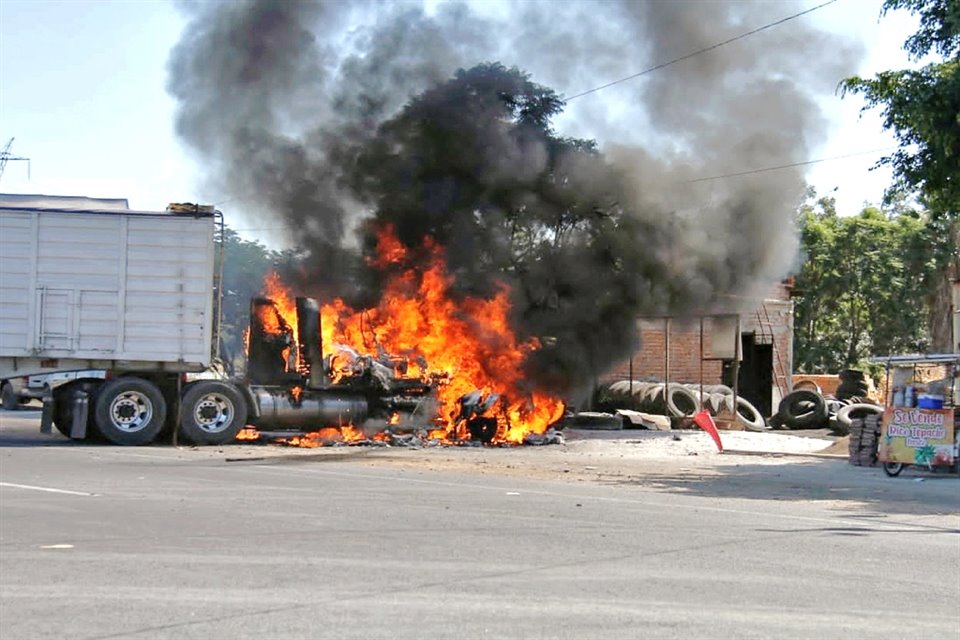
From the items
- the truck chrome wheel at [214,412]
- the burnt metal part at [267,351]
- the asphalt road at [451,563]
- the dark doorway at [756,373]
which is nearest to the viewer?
the asphalt road at [451,563]

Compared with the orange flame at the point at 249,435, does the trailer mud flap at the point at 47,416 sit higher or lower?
higher

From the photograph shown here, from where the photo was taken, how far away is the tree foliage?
43.3 m

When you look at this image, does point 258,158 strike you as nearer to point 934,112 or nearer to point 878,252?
point 934,112

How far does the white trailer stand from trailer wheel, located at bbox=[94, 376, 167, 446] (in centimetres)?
2

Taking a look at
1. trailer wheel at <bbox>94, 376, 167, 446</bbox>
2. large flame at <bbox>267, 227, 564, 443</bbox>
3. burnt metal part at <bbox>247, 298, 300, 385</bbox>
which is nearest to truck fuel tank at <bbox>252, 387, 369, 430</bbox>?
burnt metal part at <bbox>247, 298, 300, 385</bbox>

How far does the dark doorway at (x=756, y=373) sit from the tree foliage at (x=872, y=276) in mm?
7396

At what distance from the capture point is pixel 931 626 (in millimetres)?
6176

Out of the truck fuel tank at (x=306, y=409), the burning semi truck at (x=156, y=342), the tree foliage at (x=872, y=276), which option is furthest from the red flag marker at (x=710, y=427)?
the tree foliage at (x=872, y=276)

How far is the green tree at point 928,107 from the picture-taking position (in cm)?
1522

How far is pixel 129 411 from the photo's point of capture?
18.3 m

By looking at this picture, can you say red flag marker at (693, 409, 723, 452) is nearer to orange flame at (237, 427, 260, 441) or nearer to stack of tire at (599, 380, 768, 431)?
stack of tire at (599, 380, 768, 431)

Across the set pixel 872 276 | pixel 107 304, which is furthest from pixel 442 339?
pixel 872 276

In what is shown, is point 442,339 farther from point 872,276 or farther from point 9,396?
point 872,276

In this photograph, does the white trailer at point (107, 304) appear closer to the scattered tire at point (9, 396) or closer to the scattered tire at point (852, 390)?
the scattered tire at point (9, 396)
